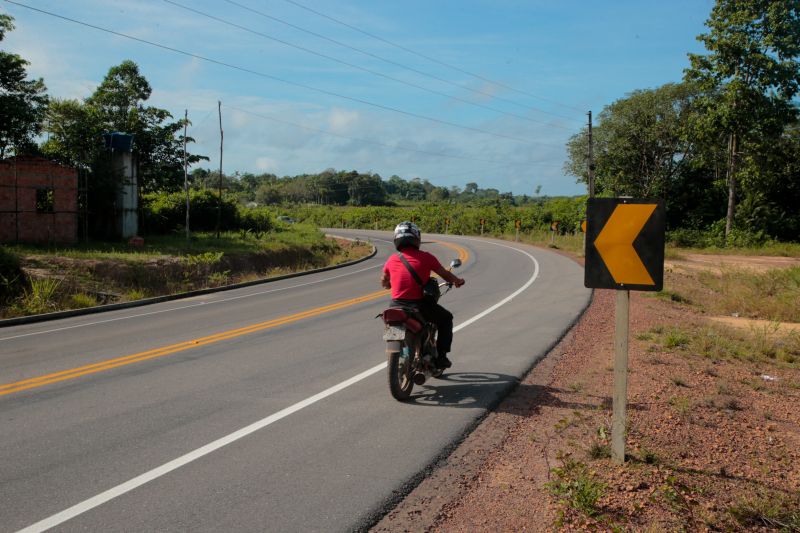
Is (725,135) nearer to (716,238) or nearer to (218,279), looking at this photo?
(716,238)

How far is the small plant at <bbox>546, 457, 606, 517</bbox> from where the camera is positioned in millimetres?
3980

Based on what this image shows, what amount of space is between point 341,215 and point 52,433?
77354 mm

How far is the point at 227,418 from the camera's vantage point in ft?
20.0

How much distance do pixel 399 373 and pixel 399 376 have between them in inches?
1.3

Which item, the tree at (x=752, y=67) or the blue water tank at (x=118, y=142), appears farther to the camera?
the tree at (x=752, y=67)

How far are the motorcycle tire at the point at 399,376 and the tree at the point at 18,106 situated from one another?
26327 mm

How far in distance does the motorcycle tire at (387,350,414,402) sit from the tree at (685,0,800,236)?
37.3 m

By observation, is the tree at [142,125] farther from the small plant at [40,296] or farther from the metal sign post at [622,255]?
the metal sign post at [622,255]

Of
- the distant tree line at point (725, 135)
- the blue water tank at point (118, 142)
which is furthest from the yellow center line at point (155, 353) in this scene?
the distant tree line at point (725, 135)

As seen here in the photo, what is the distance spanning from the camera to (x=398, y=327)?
6438 mm

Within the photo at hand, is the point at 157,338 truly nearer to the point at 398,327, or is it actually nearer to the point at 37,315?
the point at 37,315

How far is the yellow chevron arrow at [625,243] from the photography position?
458 cm

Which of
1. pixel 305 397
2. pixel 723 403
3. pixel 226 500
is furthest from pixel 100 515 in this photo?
pixel 723 403

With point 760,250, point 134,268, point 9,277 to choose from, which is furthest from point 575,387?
point 760,250
